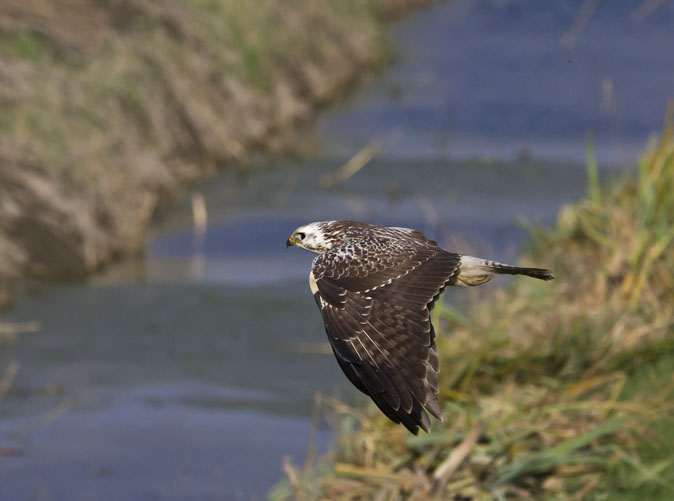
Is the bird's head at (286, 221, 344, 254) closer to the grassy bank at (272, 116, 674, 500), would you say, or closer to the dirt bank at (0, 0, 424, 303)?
the grassy bank at (272, 116, 674, 500)

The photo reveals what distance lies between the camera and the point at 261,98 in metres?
16.3

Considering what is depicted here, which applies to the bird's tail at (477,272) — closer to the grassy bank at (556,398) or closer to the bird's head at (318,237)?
the bird's head at (318,237)

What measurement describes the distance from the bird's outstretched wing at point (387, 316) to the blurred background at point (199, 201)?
2600 mm

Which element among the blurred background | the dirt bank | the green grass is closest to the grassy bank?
the blurred background

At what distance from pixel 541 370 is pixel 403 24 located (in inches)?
685

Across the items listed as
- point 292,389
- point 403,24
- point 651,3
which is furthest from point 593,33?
point 651,3

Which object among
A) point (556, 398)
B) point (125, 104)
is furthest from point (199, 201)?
point (556, 398)

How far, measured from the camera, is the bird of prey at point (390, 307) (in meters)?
3.42

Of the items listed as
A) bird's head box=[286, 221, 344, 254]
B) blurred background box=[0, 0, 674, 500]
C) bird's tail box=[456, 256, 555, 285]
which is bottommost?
blurred background box=[0, 0, 674, 500]

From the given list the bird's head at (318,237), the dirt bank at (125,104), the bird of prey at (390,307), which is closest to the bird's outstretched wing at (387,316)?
the bird of prey at (390,307)

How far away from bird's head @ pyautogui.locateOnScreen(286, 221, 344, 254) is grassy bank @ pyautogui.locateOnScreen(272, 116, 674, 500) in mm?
1725

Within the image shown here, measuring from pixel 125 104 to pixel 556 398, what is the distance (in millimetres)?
8170

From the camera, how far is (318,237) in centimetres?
432

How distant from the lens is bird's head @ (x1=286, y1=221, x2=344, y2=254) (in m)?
4.26
